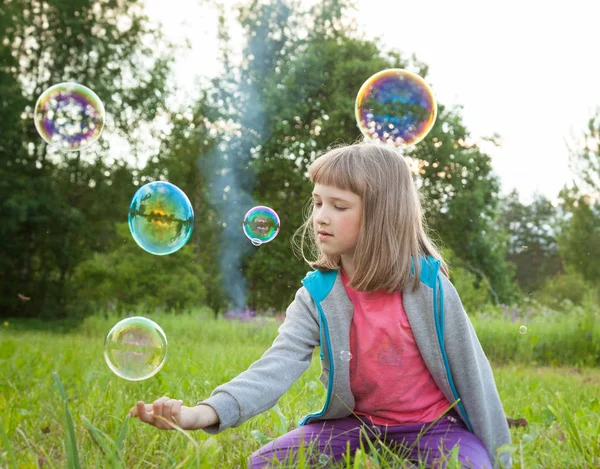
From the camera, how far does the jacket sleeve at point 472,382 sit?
2.22 metres

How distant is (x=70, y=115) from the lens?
500cm

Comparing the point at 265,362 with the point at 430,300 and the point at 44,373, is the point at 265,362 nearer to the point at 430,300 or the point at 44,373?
the point at 430,300

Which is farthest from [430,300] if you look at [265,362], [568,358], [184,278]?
[184,278]

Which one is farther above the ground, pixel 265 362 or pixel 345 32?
pixel 345 32

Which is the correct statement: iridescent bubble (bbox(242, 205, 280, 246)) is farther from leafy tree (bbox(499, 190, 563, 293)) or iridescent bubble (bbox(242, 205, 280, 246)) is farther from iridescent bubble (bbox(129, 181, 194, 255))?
leafy tree (bbox(499, 190, 563, 293))

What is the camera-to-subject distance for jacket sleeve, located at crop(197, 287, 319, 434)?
1.96 meters

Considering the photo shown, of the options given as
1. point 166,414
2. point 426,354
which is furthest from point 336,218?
point 166,414

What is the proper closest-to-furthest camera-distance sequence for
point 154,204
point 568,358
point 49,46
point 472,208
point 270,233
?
point 154,204 → point 270,233 → point 568,358 → point 49,46 → point 472,208

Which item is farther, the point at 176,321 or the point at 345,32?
the point at 345,32

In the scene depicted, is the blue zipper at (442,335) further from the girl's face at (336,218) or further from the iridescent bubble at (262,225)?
the iridescent bubble at (262,225)

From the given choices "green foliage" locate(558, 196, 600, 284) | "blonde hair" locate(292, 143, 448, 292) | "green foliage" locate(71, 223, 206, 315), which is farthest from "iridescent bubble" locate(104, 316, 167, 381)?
"green foliage" locate(558, 196, 600, 284)

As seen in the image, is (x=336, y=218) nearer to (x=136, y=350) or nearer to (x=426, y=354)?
(x=426, y=354)

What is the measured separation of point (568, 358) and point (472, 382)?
20.1ft

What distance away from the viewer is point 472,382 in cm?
222
